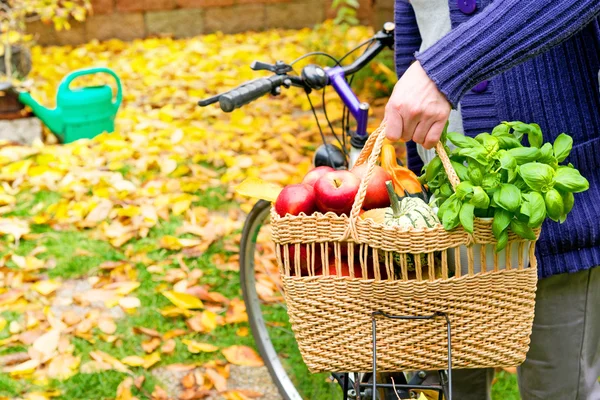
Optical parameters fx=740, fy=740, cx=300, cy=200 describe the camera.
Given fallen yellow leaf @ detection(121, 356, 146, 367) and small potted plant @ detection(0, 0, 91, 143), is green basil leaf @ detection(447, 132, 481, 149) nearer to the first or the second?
fallen yellow leaf @ detection(121, 356, 146, 367)

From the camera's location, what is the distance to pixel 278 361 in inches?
109

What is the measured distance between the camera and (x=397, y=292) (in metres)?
1.24

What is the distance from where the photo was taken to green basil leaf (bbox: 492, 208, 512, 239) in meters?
1.14

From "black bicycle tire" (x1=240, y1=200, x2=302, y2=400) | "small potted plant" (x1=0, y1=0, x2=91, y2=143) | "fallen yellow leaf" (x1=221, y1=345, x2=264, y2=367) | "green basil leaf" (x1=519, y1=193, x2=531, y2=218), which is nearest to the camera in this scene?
"green basil leaf" (x1=519, y1=193, x2=531, y2=218)

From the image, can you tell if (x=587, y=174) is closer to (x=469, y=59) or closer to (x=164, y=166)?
(x=469, y=59)

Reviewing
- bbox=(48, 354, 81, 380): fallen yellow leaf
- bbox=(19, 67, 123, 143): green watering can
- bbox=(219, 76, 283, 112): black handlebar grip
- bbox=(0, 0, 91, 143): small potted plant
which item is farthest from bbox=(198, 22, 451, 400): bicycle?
bbox=(0, 0, 91, 143): small potted plant

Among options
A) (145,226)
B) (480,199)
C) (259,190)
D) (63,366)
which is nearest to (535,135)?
(480,199)

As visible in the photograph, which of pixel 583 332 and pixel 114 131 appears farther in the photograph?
pixel 114 131

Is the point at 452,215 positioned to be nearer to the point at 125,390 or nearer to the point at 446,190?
the point at 446,190

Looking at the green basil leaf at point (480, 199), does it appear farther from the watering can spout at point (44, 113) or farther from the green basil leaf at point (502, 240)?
the watering can spout at point (44, 113)

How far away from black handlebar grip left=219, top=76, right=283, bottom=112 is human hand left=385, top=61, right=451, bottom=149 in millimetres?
703

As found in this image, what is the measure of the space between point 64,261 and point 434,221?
2.73 metres

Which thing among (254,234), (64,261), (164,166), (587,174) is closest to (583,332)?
(587,174)

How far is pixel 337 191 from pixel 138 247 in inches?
101
